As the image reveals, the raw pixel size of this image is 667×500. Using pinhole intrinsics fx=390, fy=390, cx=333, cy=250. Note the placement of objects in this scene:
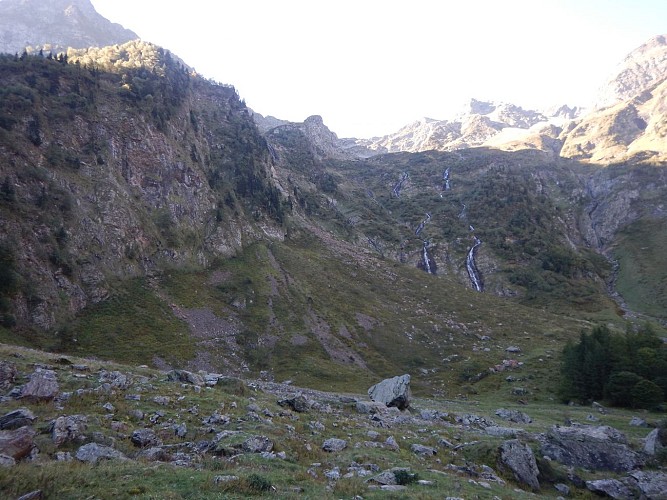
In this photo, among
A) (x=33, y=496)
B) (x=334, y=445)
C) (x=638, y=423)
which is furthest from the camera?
(x=638, y=423)

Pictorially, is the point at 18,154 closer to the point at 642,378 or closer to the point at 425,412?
the point at 425,412

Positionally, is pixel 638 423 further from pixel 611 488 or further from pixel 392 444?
pixel 392 444

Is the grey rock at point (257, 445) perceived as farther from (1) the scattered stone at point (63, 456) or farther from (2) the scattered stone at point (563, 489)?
(2) the scattered stone at point (563, 489)

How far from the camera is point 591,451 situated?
2641 centimetres

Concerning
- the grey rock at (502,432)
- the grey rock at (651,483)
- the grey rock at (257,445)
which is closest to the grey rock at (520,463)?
the grey rock at (651,483)

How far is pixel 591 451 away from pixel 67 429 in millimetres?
30924

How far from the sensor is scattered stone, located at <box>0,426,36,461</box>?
13.2 m

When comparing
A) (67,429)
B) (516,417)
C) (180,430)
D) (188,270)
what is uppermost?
(67,429)

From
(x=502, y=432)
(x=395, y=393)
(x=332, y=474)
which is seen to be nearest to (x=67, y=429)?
(x=332, y=474)

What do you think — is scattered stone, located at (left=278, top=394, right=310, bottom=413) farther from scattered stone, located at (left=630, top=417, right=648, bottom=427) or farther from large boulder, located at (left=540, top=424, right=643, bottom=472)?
scattered stone, located at (left=630, top=417, right=648, bottom=427)

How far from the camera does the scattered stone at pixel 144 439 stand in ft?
56.7

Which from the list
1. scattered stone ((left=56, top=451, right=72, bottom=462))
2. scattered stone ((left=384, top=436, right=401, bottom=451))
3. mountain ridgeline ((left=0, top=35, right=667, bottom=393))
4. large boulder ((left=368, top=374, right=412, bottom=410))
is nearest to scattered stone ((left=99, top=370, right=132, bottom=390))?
scattered stone ((left=56, top=451, right=72, bottom=462))

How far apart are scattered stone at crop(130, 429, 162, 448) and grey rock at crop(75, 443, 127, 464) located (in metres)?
A: 1.66

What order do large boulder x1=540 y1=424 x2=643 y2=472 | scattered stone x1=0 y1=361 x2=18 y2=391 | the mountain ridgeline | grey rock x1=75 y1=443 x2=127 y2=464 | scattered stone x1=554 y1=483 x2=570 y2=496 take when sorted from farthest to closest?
the mountain ridgeline → large boulder x1=540 y1=424 x2=643 y2=472 → scattered stone x1=554 y1=483 x2=570 y2=496 → scattered stone x1=0 y1=361 x2=18 y2=391 → grey rock x1=75 y1=443 x2=127 y2=464
